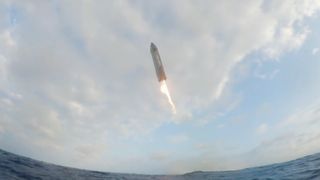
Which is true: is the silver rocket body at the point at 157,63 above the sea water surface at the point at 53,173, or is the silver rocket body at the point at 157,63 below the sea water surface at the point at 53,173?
above

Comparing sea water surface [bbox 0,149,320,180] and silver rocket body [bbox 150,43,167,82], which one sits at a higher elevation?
silver rocket body [bbox 150,43,167,82]

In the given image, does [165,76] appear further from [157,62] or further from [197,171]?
[197,171]

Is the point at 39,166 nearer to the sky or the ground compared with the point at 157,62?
nearer to the ground

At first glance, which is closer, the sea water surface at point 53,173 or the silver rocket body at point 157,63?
the sea water surface at point 53,173

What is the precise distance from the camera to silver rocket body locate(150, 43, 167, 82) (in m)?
31.2

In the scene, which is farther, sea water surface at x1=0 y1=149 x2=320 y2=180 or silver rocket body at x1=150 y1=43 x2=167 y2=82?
silver rocket body at x1=150 y1=43 x2=167 y2=82

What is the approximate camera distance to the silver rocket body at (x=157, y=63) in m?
31.2

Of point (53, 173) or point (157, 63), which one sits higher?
point (157, 63)

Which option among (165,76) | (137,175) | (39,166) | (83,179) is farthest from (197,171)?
(39,166)

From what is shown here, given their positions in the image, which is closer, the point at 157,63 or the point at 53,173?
the point at 53,173

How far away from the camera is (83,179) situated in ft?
80.1

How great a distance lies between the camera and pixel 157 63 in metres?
31.5

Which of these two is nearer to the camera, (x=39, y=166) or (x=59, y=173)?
(x=59, y=173)

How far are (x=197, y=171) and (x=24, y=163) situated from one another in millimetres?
19291
